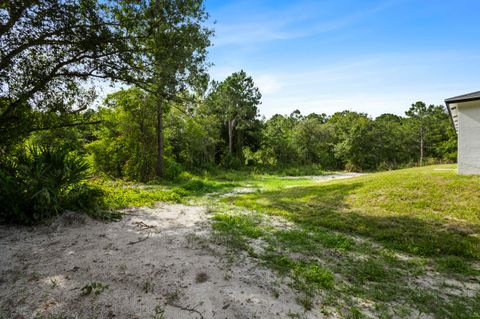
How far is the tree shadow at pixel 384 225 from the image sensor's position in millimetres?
3938

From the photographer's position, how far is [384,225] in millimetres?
4949

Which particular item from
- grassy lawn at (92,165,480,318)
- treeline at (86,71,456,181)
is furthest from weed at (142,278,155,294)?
treeline at (86,71,456,181)

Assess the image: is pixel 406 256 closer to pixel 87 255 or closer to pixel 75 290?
pixel 75 290

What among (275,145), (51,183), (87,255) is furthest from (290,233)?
(275,145)

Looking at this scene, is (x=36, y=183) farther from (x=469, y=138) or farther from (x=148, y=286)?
(x=469, y=138)

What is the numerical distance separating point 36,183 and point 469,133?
486 inches

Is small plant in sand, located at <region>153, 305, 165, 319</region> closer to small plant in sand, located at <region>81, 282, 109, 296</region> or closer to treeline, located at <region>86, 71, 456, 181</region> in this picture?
small plant in sand, located at <region>81, 282, 109, 296</region>

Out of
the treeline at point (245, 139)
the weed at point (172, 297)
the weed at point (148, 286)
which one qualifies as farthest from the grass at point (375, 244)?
the treeline at point (245, 139)

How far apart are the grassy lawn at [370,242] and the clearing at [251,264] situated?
20 mm

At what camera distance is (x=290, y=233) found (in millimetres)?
4578

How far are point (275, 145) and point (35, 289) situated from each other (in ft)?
80.9

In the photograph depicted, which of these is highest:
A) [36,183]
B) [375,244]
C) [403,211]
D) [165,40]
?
[165,40]

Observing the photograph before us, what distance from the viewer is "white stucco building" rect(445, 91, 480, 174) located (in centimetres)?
818

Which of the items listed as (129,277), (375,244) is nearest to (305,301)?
(129,277)
